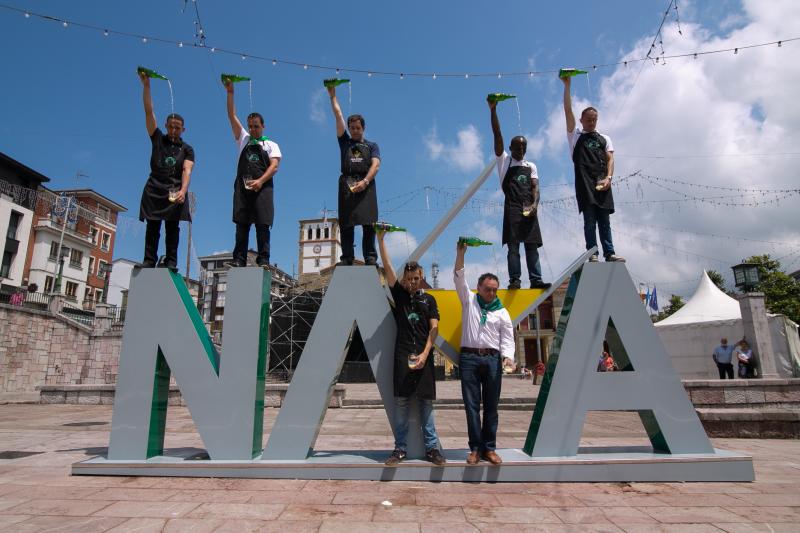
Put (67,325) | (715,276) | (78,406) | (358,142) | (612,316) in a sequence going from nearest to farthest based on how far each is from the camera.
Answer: (612,316) < (358,142) < (78,406) < (67,325) < (715,276)

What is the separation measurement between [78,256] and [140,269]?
39080 mm

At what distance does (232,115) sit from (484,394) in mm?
4314

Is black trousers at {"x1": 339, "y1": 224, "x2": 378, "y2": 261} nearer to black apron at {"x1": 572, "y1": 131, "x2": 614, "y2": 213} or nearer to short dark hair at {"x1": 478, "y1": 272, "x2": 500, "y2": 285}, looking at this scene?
short dark hair at {"x1": 478, "y1": 272, "x2": 500, "y2": 285}

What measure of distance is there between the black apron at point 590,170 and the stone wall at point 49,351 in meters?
22.2

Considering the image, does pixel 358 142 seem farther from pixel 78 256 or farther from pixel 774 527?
pixel 78 256

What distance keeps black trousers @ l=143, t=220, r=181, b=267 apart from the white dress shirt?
337 cm

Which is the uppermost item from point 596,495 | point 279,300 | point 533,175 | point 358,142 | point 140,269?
point 279,300

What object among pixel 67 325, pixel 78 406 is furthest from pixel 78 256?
pixel 78 406

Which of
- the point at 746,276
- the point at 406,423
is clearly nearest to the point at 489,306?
the point at 406,423

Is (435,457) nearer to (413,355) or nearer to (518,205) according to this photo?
(413,355)

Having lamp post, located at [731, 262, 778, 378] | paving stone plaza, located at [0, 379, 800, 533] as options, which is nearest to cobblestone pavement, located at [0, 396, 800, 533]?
paving stone plaza, located at [0, 379, 800, 533]

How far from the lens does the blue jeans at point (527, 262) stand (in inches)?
203

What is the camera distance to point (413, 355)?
429 centimetres

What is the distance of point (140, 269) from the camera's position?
5000 millimetres
